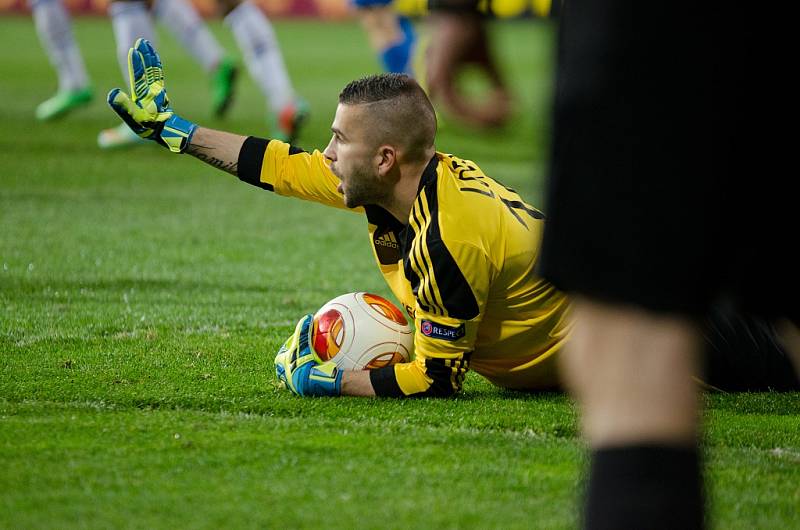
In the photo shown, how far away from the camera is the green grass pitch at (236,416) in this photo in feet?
8.13

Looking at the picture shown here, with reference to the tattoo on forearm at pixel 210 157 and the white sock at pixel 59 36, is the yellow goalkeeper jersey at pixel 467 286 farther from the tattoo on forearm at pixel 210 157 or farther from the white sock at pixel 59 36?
the white sock at pixel 59 36

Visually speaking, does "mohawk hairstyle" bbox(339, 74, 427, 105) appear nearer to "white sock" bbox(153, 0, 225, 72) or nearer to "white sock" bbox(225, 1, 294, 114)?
"white sock" bbox(225, 1, 294, 114)

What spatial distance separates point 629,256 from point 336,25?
90.0 ft

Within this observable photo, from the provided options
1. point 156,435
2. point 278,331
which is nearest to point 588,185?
point 156,435


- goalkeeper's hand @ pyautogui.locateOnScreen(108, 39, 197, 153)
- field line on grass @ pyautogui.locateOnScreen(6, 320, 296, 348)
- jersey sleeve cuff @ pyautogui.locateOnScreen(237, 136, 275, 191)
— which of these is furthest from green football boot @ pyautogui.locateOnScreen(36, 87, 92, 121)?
jersey sleeve cuff @ pyautogui.locateOnScreen(237, 136, 275, 191)

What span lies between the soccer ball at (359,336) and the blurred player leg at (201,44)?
6.79 metres

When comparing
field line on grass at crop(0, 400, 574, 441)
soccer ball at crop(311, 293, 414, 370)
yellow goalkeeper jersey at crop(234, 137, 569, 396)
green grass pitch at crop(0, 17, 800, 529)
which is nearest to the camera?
green grass pitch at crop(0, 17, 800, 529)

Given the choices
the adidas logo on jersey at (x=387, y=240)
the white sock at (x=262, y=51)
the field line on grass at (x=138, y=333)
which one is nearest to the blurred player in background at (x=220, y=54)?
the white sock at (x=262, y=51)

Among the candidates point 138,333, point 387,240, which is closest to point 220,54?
point 138,333

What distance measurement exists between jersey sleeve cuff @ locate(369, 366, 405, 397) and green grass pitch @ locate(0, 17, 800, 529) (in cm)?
6

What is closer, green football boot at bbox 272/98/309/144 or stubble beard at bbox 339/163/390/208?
stubble beard at bbox 339/163/390/208

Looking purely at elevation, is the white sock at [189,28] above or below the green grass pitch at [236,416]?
above

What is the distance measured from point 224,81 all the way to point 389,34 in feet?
4.99

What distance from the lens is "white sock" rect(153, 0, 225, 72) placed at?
33.7 feet
